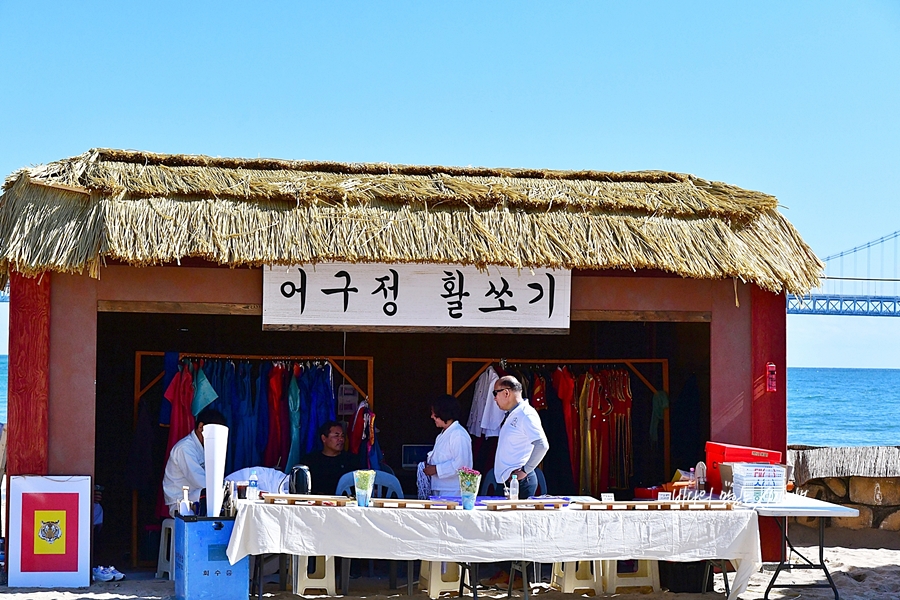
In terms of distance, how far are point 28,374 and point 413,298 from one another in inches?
104

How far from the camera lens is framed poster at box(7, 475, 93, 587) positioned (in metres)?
6.66

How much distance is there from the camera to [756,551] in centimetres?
643

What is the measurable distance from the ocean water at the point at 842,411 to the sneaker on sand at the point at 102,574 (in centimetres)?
2536

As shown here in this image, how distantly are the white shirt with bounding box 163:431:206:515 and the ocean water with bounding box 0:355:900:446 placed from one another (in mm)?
24946

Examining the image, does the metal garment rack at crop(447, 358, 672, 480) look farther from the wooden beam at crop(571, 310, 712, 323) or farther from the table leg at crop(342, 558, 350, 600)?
the table leg at crop(342, 558, 350, 600)

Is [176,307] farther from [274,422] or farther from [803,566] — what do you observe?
[803,566]

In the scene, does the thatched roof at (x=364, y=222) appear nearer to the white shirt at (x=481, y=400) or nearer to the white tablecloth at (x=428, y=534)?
the white tablecloth at (x=428, y=534)

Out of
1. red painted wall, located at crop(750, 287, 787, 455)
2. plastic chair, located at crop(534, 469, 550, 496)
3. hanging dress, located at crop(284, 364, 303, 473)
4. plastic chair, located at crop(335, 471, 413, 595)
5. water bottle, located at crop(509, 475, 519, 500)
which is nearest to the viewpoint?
water bottle, located at crop(509, 475, 519, 500)

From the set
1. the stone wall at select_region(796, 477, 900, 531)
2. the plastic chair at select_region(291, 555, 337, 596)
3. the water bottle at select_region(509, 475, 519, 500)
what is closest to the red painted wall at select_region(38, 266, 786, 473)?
the water bottle at select_region(509, 475, 519, 500)

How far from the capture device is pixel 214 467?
629cm

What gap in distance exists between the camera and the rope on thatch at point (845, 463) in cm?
884

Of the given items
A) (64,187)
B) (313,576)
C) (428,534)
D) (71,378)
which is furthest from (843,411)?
(64,187)

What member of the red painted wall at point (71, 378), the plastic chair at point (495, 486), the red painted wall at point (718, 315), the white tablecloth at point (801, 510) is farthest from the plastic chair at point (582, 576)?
the red painted wall at point (71, 378)

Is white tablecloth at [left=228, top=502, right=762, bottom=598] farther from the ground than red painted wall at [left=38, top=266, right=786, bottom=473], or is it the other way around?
red painted wall at [left=38, top=266, right=786, bottom=473]
